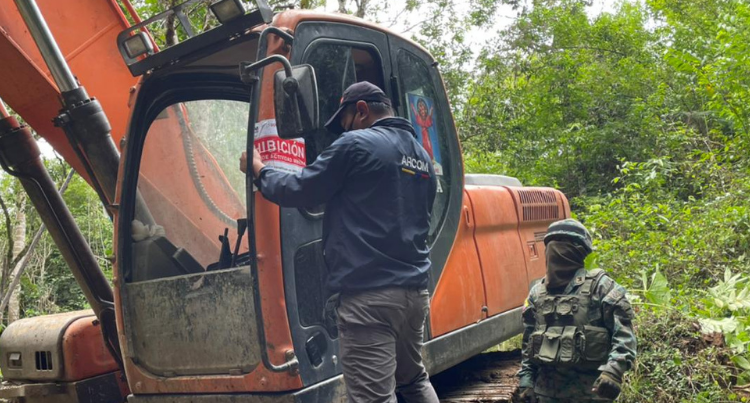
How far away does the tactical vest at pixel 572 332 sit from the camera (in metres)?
3.72

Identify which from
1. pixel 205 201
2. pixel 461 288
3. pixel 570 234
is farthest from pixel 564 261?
pixel 205 201

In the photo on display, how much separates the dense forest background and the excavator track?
2.76 ft

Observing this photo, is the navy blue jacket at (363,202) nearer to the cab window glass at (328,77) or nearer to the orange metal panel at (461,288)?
the cab window glass at (328,77)

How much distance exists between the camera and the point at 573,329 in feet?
12.4

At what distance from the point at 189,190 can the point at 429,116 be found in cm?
150

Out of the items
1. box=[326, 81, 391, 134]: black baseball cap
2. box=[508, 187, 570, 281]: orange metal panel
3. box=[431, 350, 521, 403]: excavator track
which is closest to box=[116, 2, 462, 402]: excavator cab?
box=[326, 81, 391, 134]: black baseball cap

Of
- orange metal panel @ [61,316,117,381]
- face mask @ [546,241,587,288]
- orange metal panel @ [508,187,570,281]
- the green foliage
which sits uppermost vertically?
orange metal panel @ [61,316,117,381]

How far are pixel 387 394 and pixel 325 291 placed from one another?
0.56m

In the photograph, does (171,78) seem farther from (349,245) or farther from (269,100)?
(349,245)

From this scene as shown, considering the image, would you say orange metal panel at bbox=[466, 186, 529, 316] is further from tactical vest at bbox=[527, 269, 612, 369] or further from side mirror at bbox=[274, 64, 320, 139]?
side mirror at bbox=[274, 64, 320, 139]

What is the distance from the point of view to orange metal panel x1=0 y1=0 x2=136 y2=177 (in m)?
4.02

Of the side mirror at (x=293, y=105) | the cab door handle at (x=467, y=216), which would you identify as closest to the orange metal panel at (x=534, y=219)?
the cab door handle at (x=467, y=216)

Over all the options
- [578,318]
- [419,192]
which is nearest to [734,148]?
[578,318]

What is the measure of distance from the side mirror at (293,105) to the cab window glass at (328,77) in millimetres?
427
